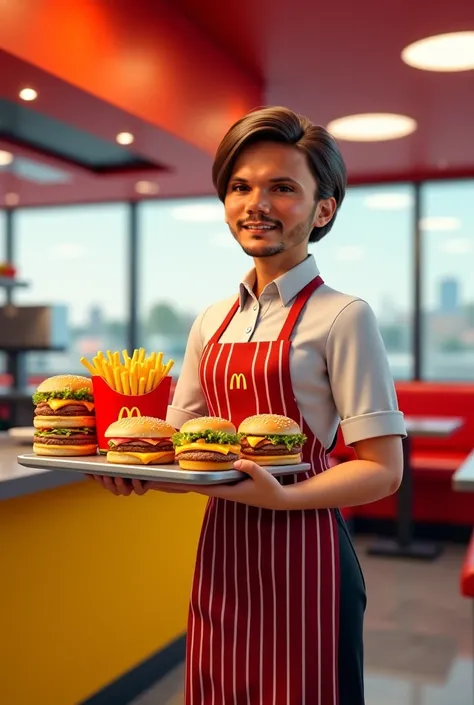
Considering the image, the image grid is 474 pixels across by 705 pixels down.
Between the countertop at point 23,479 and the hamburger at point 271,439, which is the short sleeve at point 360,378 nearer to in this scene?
the hamburger at point 271,439

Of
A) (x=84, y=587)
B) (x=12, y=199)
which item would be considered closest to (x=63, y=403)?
(x=84, y=587)

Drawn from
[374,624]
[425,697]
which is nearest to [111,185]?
[374,624]

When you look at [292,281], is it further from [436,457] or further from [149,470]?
[436,457]

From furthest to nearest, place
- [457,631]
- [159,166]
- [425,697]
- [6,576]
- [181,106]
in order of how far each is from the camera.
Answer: [159,166]
[181,106]
[457,631]
[425,697]
[6,576]

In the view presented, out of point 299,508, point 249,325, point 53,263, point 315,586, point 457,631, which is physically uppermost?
point 53,263

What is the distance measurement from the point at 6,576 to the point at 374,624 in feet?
7.46

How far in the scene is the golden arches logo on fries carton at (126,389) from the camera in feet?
4.96

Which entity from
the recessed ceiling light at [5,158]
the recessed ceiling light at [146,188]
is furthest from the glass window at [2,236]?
the recessed ceiling light at [5,158]

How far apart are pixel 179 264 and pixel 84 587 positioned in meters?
5.60

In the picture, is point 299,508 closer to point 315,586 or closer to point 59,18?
point 315,586

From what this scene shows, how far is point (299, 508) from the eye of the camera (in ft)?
4.43

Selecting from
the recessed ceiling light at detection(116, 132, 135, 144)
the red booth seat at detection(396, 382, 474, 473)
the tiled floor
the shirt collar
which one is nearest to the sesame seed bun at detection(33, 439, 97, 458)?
the shirt collar

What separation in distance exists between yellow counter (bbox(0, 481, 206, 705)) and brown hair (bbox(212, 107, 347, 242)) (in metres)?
1.63

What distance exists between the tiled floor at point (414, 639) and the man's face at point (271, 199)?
247 cm
